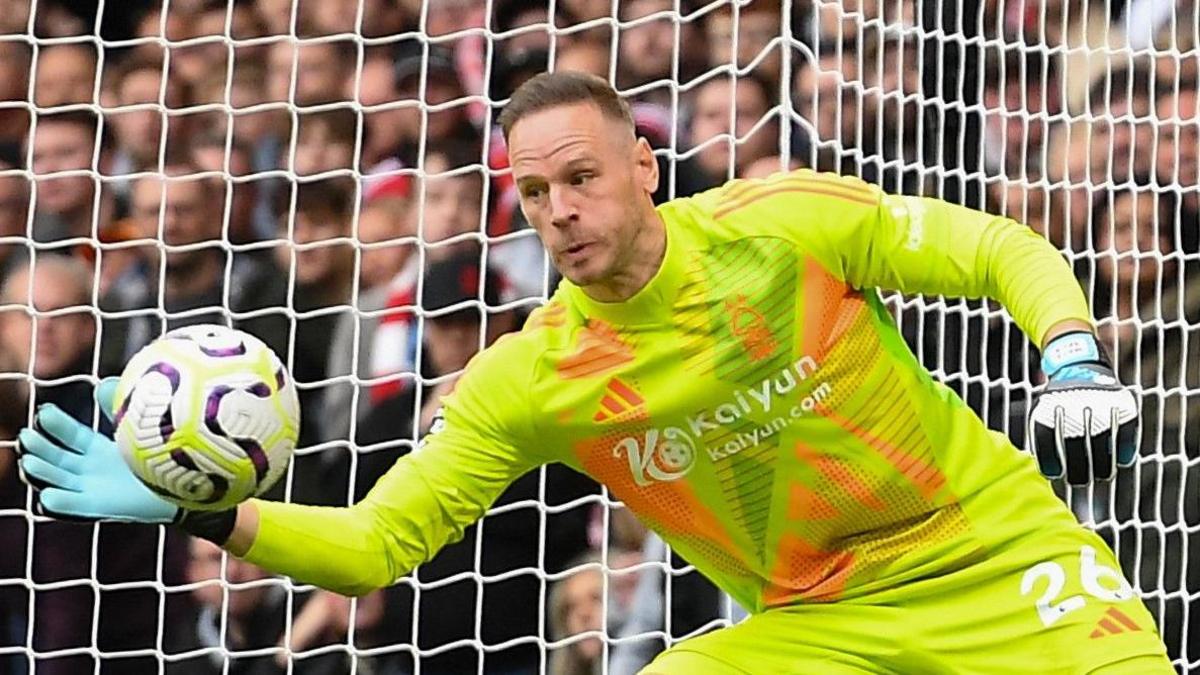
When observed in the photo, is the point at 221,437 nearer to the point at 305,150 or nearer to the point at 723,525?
the point at 723,525

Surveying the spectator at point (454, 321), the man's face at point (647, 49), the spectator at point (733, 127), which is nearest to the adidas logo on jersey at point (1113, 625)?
the spectator at point (733, 127)

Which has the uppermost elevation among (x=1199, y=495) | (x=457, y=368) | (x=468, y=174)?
(x=468, y=174)

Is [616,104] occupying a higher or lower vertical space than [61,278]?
higher

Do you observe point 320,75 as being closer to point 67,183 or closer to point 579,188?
point 67,183

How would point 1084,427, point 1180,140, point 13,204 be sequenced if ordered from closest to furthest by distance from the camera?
point 1084,427
point 13,204
point 1180,140

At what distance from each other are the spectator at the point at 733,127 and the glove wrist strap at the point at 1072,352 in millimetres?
1960

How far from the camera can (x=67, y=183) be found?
5500 millimetres

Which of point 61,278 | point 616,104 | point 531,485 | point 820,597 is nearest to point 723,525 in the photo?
point 820,597

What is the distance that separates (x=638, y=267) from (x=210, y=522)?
850 millimetres

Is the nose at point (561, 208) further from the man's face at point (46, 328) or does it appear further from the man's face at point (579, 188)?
the man's face at point (46, 328)

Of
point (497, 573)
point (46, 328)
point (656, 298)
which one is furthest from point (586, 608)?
→ point (656, 298)

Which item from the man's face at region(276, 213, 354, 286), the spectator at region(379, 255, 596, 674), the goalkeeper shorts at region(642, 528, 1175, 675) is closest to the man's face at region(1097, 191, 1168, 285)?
the spectator at region(379, 255, 596, 674)

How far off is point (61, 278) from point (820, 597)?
2.58 metres

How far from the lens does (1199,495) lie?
570 cm
